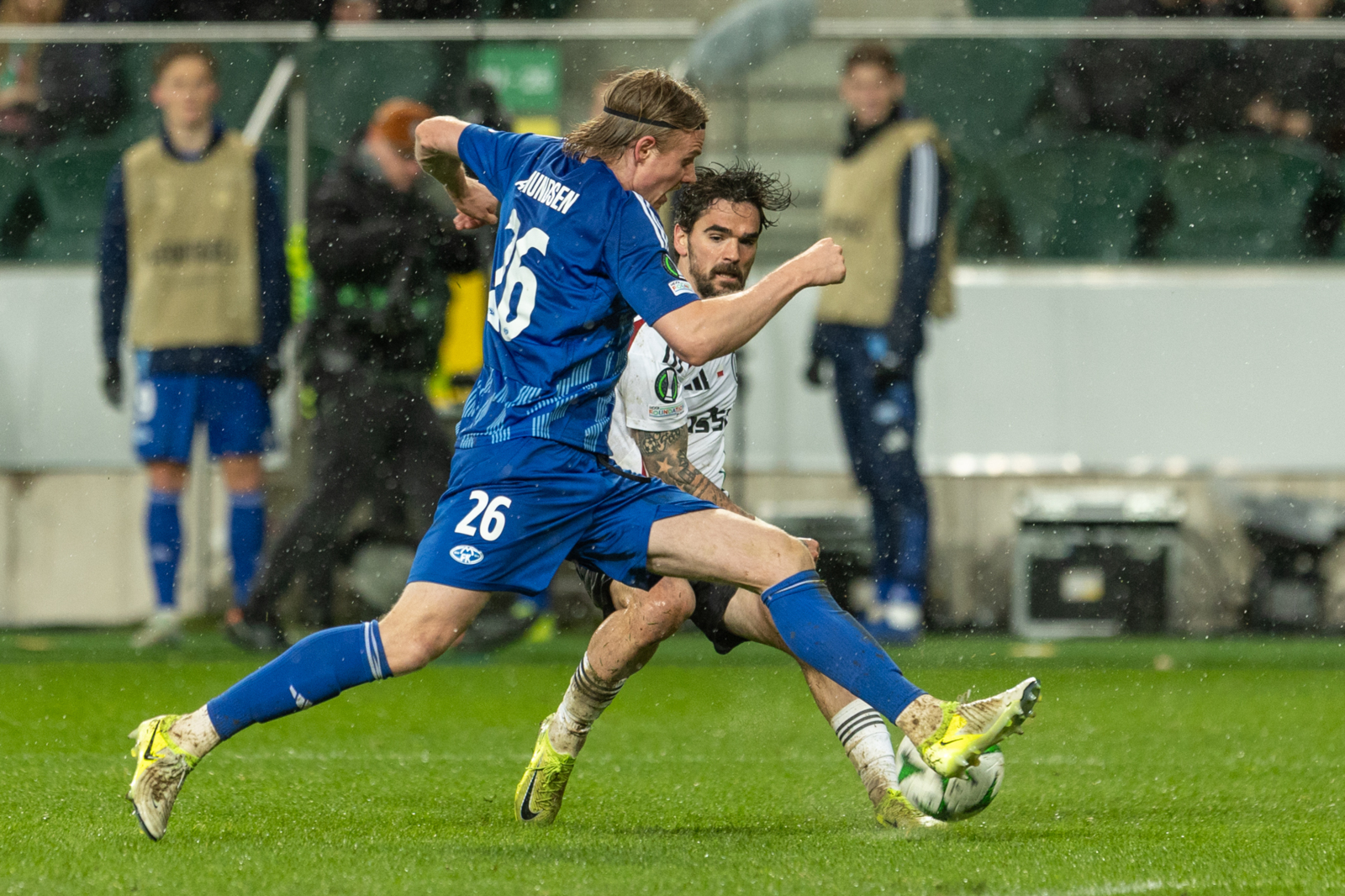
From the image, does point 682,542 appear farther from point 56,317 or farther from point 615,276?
point 56,317

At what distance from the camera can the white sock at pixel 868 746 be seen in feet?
13.1

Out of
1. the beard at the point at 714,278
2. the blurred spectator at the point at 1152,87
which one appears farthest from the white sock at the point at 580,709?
the blurred spectator at the point at 1152,87

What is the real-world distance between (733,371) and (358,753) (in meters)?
1.56

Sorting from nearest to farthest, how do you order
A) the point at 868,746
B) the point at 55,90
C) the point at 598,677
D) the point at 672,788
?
the point at 868,746 → the point at 598,677 → the point at 672,788 → the point at 55,90

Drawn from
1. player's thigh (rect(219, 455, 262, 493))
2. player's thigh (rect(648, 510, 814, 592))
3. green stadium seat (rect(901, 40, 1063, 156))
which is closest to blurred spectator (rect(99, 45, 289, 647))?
player's thigh (rect(219, 455, 262, 493))

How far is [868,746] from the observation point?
4.05m

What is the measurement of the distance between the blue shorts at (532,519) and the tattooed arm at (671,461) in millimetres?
323

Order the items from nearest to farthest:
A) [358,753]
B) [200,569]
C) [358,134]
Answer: [358,753]
[358,134]
[200,569]

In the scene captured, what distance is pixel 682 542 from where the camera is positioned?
3812 mm

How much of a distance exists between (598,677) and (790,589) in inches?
23.6

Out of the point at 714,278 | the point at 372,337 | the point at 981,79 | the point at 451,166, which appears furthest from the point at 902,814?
the point at 981,79

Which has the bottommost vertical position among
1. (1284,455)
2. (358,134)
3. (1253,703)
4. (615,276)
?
(1253,703)

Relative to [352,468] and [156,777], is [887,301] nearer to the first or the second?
[352,468]

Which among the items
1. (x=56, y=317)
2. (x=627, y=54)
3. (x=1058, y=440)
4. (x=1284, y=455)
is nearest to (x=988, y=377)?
(x=1058, y=440)
